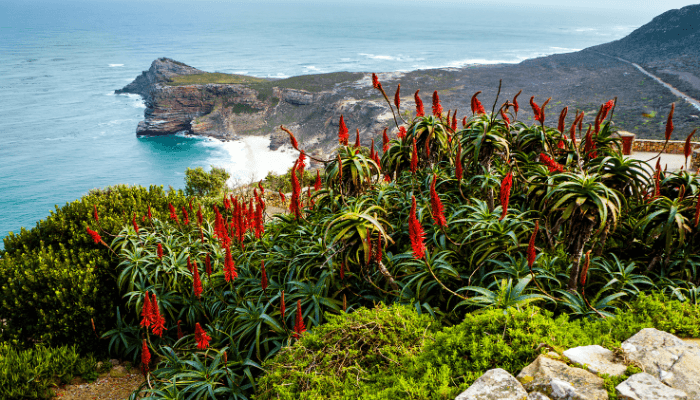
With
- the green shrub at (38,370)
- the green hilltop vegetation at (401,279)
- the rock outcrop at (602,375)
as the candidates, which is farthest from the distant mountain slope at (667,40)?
the green shrub at (38,370)

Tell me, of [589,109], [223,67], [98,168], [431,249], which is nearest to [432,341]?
[431,249]

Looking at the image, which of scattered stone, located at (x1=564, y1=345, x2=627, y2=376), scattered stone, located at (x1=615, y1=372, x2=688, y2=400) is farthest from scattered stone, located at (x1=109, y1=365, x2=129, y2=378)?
scattered stone, located at (x1=615, y1=372, x2=688, y2=400)

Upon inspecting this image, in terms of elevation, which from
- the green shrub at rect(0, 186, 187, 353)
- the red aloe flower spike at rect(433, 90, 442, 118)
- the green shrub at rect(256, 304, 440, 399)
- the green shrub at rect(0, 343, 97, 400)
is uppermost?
the red aloe flower spike at rect(433, 90, 442, 118)

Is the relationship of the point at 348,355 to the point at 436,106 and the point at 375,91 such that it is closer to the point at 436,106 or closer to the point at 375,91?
the point at 436,106

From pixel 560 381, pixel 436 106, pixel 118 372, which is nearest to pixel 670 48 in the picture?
pixel 436 106

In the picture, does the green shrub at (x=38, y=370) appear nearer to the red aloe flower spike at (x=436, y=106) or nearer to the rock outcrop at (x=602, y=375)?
the rock outcrop at (x=602, y=375)

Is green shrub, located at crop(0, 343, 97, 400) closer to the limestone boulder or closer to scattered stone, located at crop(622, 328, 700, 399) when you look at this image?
the limestone boulder

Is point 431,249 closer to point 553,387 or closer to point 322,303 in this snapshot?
point 322,303
